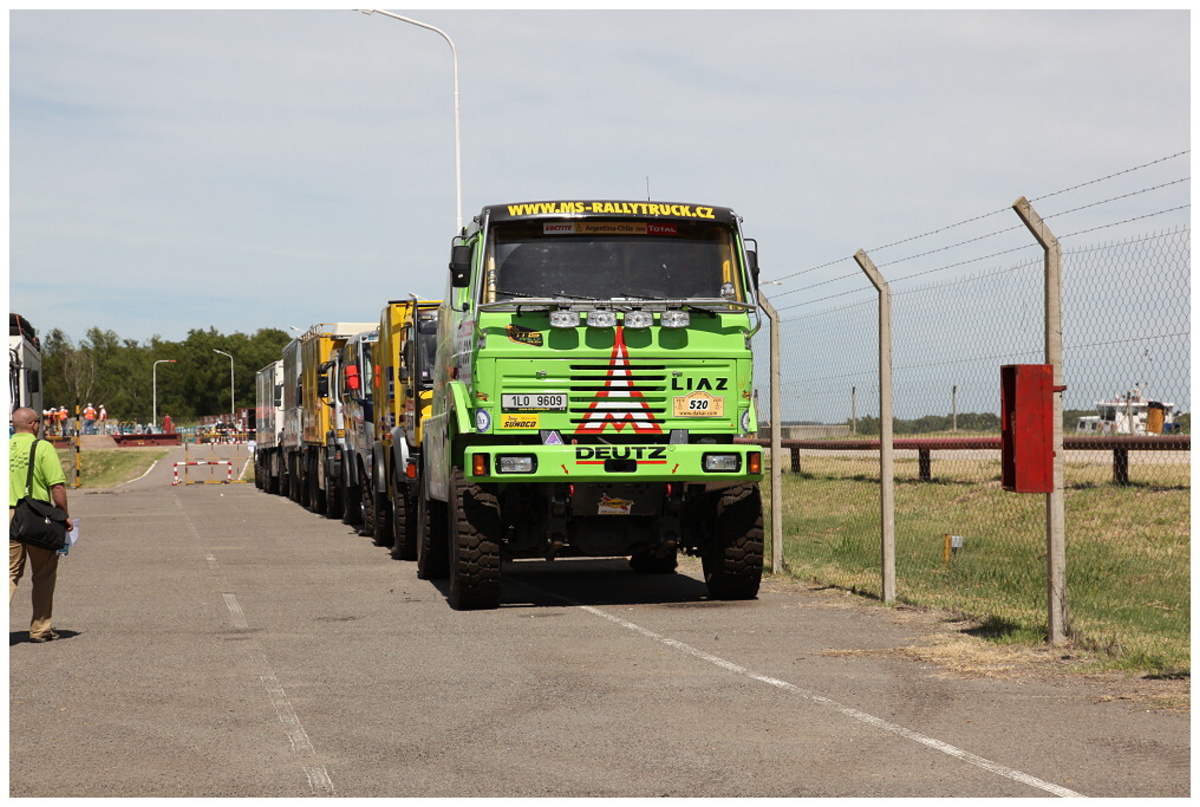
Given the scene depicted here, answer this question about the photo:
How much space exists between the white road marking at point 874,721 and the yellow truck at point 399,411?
676 centimetres

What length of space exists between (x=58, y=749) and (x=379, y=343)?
46.3 feet

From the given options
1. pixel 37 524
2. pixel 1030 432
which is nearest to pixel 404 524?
pixel 37 524

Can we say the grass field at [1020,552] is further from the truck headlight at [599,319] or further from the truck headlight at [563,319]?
the truck headlight at [563,319]

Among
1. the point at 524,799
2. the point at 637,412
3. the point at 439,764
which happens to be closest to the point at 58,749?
the point at 439,764

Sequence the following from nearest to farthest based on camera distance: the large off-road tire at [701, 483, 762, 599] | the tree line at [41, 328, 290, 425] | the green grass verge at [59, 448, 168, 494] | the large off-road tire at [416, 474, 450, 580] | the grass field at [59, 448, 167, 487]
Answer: the large off-road tire at [701, 483, 762, 599] < the large off-road tire at [416, 474, 450, 580] < the green grass verge at [59, 448, 168, 494] < the grass field at [59, 448, 167, 487] < the tree line at [41, 328, 290, 425]

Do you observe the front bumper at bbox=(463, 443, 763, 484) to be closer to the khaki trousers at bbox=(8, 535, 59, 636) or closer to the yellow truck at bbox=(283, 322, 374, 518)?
the khaki trousers at bbox=(8, 535, 59, 636)

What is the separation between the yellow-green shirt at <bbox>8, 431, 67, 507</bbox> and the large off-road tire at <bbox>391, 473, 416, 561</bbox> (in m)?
7.10

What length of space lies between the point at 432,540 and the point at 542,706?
23.5 ft

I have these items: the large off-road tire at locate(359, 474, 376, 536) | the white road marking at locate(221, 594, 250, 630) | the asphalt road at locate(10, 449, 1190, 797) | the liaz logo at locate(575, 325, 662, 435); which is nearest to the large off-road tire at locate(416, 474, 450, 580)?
the asphalt road at locate(10, 449, 1190, 797)

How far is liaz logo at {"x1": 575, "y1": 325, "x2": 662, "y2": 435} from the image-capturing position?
12.3 metres

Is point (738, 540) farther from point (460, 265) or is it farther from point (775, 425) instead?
point (460, 265)

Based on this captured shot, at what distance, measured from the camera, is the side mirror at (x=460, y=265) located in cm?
1270

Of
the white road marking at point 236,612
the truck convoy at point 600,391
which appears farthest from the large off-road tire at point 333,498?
the truck convoy at point 600,391

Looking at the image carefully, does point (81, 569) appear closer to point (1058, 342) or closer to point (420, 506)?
point (420, 506)
